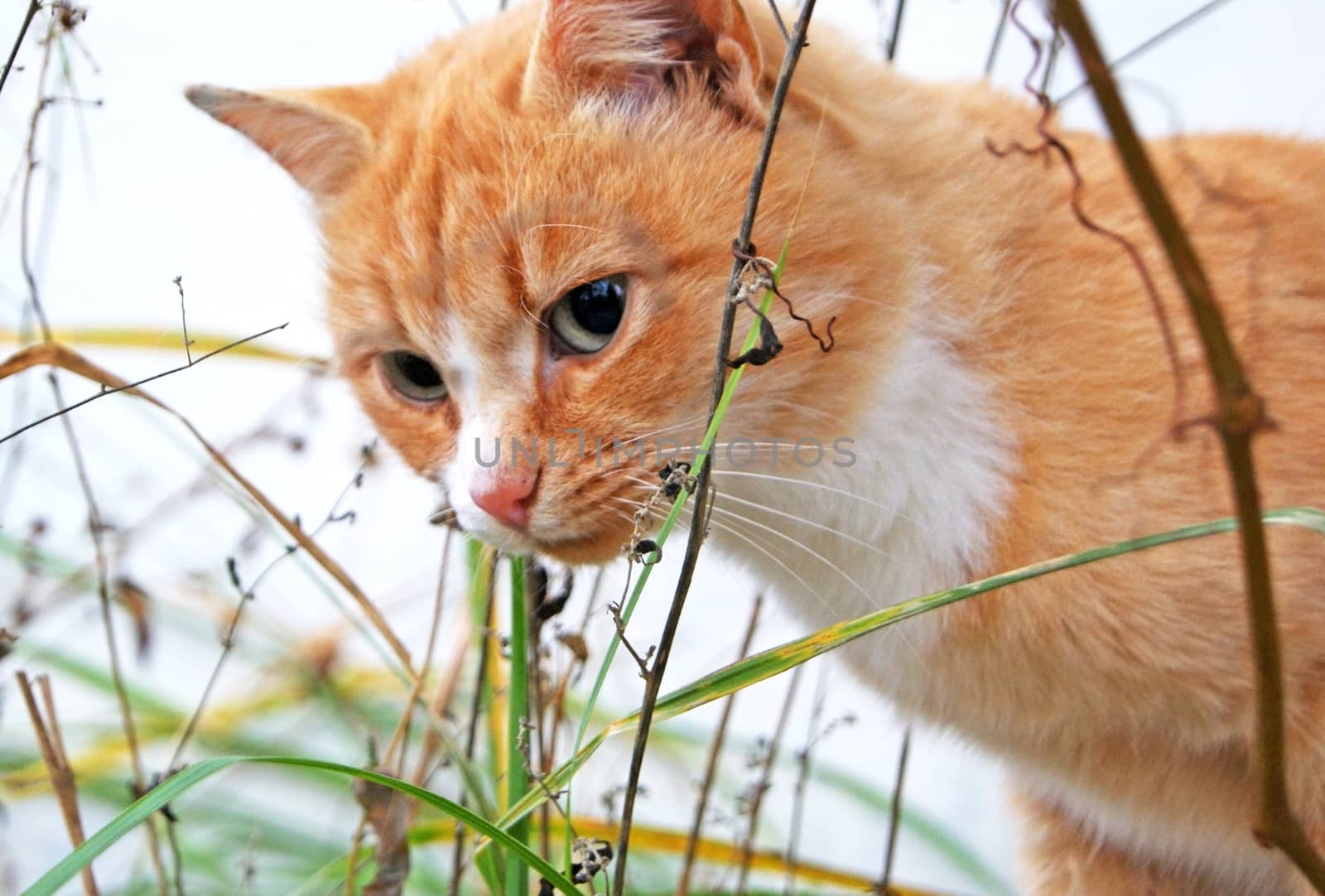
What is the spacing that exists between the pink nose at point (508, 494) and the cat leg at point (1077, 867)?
2.66ft

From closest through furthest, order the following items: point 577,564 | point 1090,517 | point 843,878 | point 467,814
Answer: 1. point 467,814
2. point 1090,517
3. point 577,564
4. point 843,878

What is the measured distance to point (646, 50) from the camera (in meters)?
1.01

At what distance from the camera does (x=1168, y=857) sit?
1291mm

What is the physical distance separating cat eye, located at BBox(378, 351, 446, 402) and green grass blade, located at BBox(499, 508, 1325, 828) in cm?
48

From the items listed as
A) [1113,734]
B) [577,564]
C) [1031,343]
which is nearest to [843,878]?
[1113,734]

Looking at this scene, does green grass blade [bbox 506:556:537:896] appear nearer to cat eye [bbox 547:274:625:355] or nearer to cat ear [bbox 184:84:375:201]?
cat eye [bbox 547:274:625:355]

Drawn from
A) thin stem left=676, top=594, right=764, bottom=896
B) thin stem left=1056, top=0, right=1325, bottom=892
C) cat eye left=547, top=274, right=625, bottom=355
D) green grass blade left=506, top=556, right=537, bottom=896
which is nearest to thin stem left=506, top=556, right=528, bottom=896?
green grass blade left=506, top=556, right=537, bottom=896

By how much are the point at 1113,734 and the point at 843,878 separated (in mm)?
532

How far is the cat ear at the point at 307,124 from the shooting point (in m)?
1.14

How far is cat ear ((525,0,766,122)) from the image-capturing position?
3.11ft

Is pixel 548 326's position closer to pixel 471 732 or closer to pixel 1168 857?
pixel 471 732

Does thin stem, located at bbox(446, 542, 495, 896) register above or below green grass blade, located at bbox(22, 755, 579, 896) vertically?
above

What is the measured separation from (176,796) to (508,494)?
0.35 meters

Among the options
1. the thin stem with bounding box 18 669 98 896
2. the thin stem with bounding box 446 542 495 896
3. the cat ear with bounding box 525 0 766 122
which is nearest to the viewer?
the cat ear with bounding box 525 0 766 122
